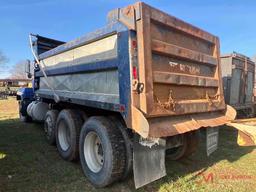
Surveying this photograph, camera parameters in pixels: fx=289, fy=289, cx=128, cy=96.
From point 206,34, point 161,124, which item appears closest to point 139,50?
point 161,124

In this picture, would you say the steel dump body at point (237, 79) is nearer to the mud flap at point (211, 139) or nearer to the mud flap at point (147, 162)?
the mud flap at point (211, 139)

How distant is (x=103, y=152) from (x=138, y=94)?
1037mm

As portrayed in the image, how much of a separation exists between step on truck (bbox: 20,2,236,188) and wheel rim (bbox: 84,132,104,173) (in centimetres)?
1

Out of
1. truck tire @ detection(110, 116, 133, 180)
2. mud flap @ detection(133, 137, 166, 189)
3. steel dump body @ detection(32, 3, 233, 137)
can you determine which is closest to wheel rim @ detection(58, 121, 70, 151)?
steel dump body @ detection(32, 3, 233, 137)

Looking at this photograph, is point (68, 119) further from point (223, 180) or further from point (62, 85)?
point (223, 180)

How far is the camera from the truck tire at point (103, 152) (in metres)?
3.90

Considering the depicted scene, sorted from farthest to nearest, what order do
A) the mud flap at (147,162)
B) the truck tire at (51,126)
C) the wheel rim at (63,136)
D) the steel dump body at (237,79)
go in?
the steel dump body at (237,79)
the truck tire at (51,126)
the wheel rim at (63,136)
the mud flap at (147,162)

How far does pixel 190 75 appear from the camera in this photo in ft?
15.0

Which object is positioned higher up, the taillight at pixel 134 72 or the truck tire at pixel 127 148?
the taillight at pixel 134 72

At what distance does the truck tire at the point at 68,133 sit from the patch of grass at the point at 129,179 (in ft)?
0.63

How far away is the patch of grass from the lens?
4.25 m

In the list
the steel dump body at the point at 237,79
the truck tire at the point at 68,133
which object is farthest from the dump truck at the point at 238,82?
the truck tire at the point at 68,133

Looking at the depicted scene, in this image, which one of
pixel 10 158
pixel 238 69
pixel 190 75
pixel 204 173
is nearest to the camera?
pixel 190 75

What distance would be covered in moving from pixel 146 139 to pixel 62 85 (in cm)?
279
